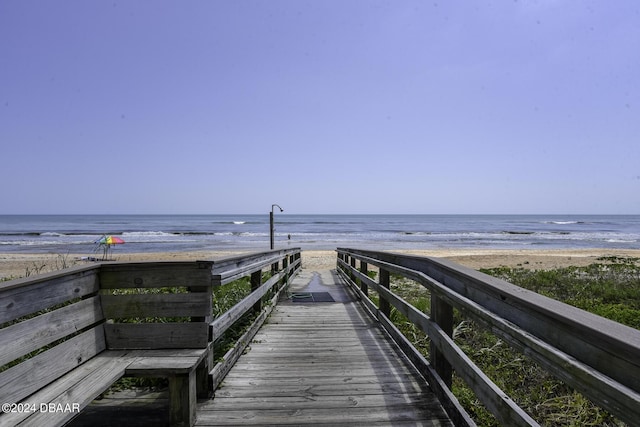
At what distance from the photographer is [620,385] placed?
116 cm

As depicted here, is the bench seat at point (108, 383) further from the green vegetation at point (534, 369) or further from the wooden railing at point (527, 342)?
the green vegetation at point (534, 369)

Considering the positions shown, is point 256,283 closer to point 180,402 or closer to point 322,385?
point 322,385

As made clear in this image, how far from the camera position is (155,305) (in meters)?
2.97

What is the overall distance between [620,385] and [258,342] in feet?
12.6

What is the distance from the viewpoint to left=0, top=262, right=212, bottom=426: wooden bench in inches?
79.3

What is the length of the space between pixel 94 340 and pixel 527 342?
112 inches

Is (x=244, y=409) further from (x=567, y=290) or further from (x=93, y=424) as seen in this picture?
(x=567, y=290)

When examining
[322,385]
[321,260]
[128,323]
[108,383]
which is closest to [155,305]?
[128,323]

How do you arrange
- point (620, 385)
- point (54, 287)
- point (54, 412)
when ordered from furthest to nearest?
point (54, 287) < point (54, 412) < point (620, 385)

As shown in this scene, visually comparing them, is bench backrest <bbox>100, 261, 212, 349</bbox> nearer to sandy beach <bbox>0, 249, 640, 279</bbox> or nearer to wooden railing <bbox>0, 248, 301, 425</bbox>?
wooden railing <bbox>0, 248, 301, 425</bbox>

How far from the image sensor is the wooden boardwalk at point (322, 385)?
8.94ft

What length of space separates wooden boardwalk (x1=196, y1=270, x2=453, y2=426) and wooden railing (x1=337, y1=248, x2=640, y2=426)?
247mm

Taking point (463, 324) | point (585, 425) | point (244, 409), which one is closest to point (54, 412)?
point (244, 409)

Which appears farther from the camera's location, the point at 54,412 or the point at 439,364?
the point at 439,364
